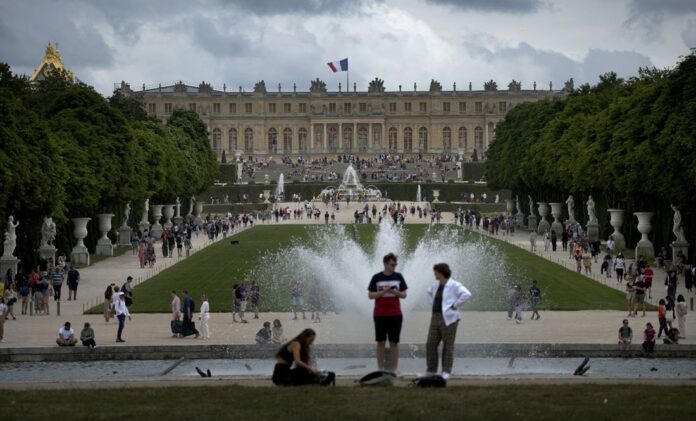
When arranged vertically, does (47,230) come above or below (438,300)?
above

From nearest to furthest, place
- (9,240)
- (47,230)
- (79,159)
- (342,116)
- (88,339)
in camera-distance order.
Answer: (88,339) → (9,240) → (47,230) → (79,159) → (342,116)

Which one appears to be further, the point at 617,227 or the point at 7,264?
the point at 617,227

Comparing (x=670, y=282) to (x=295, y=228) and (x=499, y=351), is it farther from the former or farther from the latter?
(x=295, y=228)

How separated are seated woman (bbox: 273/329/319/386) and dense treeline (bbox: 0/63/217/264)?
2515 centimetres

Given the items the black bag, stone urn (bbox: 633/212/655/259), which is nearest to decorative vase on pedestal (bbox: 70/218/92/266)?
stone urn (bbox: 633/212/655/259)

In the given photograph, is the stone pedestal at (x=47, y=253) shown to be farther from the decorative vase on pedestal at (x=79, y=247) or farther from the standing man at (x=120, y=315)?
the standing man at (x=120, y=315)

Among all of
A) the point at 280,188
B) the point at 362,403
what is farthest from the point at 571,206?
the point at 280,188

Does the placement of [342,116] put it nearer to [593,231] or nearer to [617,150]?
[593,231]

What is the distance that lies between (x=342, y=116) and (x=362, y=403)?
16331 centimetres

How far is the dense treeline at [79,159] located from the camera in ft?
144

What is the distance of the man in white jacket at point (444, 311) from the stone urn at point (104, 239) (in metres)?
43.7

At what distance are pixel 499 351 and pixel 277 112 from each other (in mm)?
155824

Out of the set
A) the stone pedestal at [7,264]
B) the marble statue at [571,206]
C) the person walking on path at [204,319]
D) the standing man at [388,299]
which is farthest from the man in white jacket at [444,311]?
the marble statue at [571,206]

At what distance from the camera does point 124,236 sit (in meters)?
68.2
